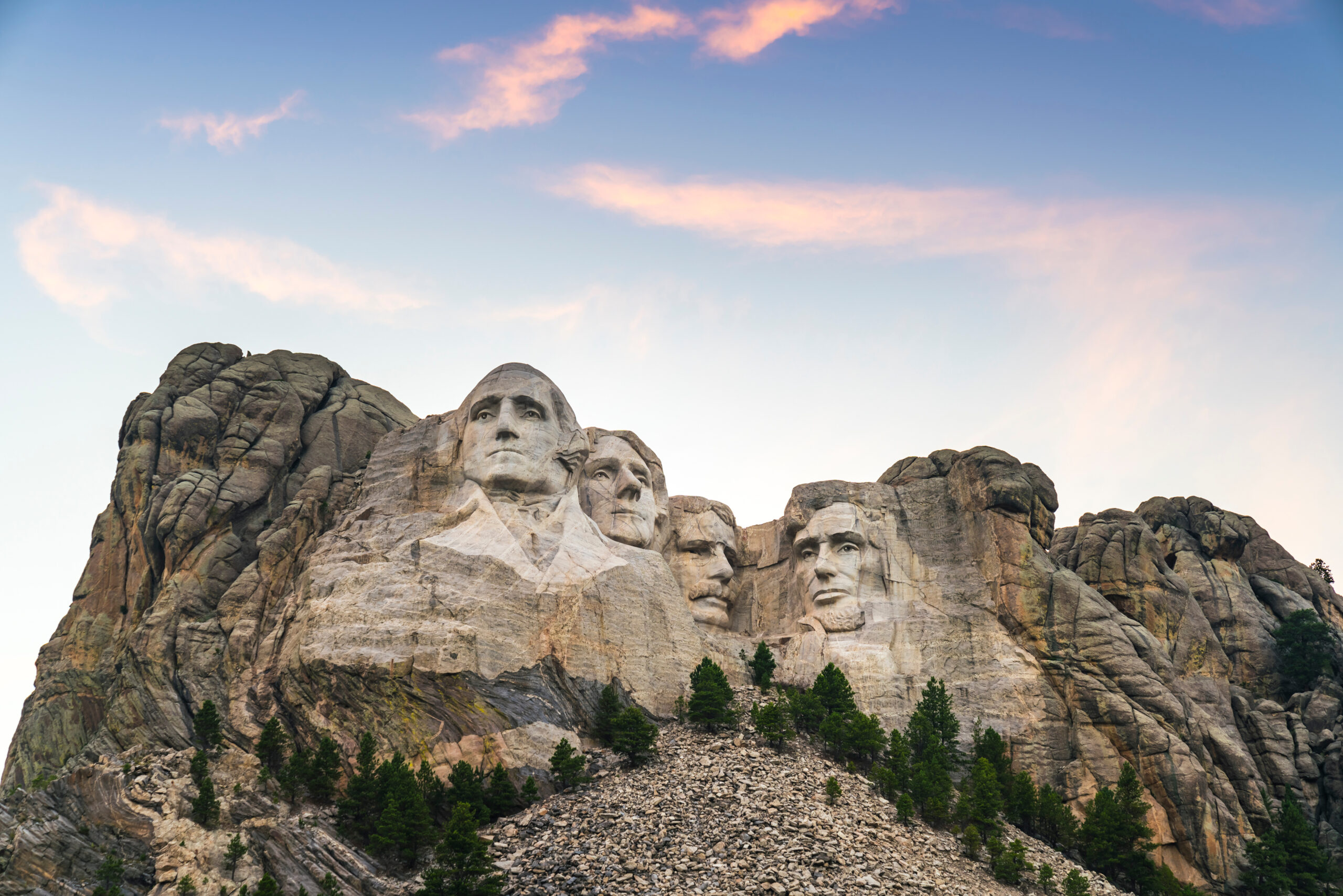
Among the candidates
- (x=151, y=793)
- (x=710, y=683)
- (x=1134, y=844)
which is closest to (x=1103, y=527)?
(x=1134, y=844)

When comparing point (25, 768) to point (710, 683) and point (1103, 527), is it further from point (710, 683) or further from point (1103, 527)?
point (1103, 527)

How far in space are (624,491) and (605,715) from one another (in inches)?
452

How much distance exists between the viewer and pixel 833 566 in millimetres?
54344

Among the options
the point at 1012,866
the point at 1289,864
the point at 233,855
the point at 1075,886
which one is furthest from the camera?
the point at 1289,864

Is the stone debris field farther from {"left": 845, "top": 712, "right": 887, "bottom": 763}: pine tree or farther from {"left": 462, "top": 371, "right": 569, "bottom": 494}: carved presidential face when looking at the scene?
{"left": 462, "top": 371, "right": 569, "bottom": 494}: carved presidential face

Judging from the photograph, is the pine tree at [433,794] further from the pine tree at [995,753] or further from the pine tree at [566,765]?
the pine tree at [995,753]

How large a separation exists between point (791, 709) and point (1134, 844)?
10652 mm

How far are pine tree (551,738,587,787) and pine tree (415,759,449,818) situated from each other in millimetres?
2928

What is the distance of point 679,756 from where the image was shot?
42906mm

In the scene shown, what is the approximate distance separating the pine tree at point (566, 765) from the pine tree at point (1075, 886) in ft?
43.1

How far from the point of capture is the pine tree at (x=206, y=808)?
3875cm

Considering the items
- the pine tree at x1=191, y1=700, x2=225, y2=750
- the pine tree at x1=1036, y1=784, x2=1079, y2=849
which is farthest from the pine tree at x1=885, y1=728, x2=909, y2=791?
the pine tree at x1=191, y1=700, x2=225, y2=750

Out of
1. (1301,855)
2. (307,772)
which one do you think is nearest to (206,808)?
(307,772)

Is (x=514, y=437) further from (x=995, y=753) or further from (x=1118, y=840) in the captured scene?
(x=1118, y=840)
